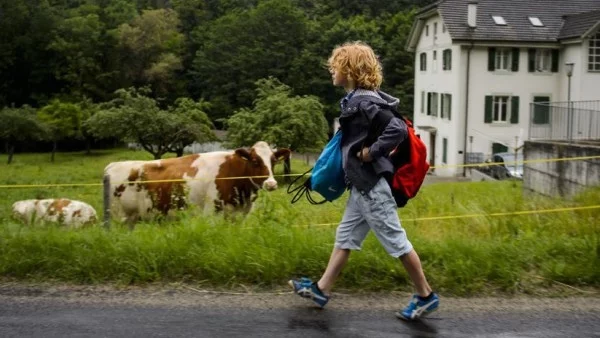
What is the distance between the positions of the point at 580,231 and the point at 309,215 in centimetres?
302

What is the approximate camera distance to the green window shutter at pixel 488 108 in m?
45.8

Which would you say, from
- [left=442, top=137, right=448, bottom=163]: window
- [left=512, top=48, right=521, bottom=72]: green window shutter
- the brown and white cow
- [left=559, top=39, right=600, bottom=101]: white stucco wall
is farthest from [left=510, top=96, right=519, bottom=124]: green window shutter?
the brown and white cow

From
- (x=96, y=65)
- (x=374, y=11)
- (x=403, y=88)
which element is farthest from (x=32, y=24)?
(x=403, y=88)

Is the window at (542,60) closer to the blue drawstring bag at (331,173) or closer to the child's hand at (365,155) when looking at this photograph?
Result: the blue drawstring bag at (331,173)

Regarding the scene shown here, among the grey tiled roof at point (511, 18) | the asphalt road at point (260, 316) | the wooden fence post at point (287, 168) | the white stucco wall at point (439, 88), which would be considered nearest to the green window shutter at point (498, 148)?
the white stucco wall at point (439, 88)

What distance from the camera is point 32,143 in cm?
7244

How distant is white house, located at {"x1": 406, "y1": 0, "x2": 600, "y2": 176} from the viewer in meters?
44.9

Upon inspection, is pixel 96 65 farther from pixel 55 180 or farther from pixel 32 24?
pixel 55 180

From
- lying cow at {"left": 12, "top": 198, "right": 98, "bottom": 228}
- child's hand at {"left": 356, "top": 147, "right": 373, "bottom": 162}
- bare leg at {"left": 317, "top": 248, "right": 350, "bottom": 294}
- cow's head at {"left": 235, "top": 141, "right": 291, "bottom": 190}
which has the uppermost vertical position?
child's hand at {"left": 356, "top": 147, "right": 373, "bottom": 162}

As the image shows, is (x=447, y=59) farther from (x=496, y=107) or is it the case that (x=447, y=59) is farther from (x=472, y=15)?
(x=496, y=107)

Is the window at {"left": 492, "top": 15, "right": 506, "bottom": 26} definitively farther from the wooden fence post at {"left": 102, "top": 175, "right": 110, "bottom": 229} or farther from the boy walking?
the boy walking

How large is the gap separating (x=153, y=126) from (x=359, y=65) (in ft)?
165

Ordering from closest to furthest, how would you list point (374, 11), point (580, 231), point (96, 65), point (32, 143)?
point (580, 231) < point (32, 143) < point (96, 65) < point (374, 11)

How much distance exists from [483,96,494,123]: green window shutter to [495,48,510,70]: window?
209 centimetres
